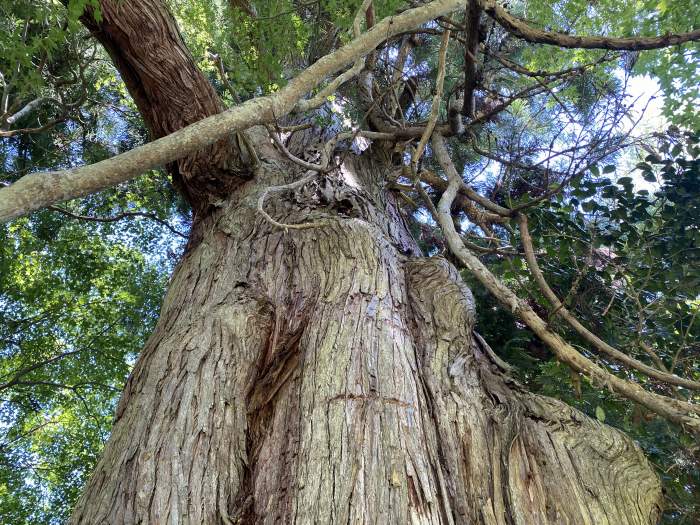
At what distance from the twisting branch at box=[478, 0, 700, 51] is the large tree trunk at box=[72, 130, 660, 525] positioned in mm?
1435

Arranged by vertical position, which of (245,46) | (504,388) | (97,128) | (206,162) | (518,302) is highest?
(97,128)

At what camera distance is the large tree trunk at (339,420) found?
1.59 metres

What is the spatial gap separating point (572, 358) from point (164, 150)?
1.84 metres

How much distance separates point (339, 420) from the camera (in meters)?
1.70

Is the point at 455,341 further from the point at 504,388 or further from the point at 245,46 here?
the point at 245,46

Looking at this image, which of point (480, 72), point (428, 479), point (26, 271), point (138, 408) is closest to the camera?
point (428, 479)

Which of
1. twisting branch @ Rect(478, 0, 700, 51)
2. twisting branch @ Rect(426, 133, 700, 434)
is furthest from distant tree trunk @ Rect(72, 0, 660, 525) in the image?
twisting branch @ Rect(478, 0, 700, 51)

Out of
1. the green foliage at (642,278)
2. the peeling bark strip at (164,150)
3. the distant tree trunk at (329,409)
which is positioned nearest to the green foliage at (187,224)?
the green foliage at (642,278)

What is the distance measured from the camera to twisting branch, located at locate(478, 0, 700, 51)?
8.70 feet

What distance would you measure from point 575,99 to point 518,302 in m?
3.13

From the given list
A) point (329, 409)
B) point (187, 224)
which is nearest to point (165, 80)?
point (329, 409)

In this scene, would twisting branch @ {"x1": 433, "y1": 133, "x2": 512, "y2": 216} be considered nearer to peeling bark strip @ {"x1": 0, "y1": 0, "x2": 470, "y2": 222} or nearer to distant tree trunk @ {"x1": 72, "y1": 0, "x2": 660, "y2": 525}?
distant tree trunk @ {"x1": 72, "y1": 0, "x2": 660, "y2": 525}

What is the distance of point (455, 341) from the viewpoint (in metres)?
2.36

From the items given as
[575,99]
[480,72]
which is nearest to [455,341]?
[480,72]
